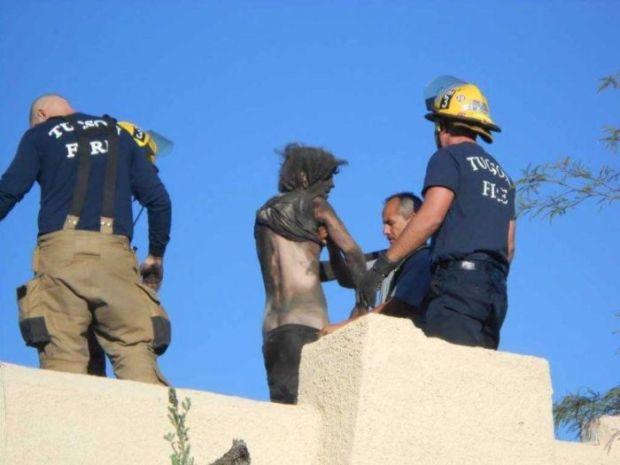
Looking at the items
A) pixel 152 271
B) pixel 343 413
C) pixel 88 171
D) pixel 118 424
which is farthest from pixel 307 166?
pixel 118 424

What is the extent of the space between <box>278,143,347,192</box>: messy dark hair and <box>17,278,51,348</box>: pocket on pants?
5.29 ft

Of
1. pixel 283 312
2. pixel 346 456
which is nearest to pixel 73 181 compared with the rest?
pixel 283 312

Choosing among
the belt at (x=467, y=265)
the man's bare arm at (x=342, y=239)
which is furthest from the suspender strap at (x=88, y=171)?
the belt at (x=467, y=265)

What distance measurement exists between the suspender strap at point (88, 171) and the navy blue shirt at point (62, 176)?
21mm

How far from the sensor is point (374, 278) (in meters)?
6.28

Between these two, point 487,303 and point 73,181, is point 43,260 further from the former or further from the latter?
point 487,303

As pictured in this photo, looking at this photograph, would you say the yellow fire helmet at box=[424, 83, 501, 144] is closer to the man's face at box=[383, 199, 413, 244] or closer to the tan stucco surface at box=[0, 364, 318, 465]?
the man's face at box=[383, 199, 413, 244]

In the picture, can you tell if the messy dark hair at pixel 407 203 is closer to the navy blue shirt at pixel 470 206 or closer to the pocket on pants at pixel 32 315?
the navy blue shirt at pixel 470 206

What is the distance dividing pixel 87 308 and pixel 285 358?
1.04m

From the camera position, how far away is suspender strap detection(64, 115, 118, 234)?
6.72 meters

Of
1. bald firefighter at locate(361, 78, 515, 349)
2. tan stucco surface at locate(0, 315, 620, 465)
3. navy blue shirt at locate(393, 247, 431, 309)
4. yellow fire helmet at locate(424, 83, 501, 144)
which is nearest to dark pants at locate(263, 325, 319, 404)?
navy blue shirt at locate(393, 247, 431, 309)

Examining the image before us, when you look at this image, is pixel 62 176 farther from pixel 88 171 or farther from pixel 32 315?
pixel 32 315

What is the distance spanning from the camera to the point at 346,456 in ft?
18.1

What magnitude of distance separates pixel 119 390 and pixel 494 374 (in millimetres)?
1651
